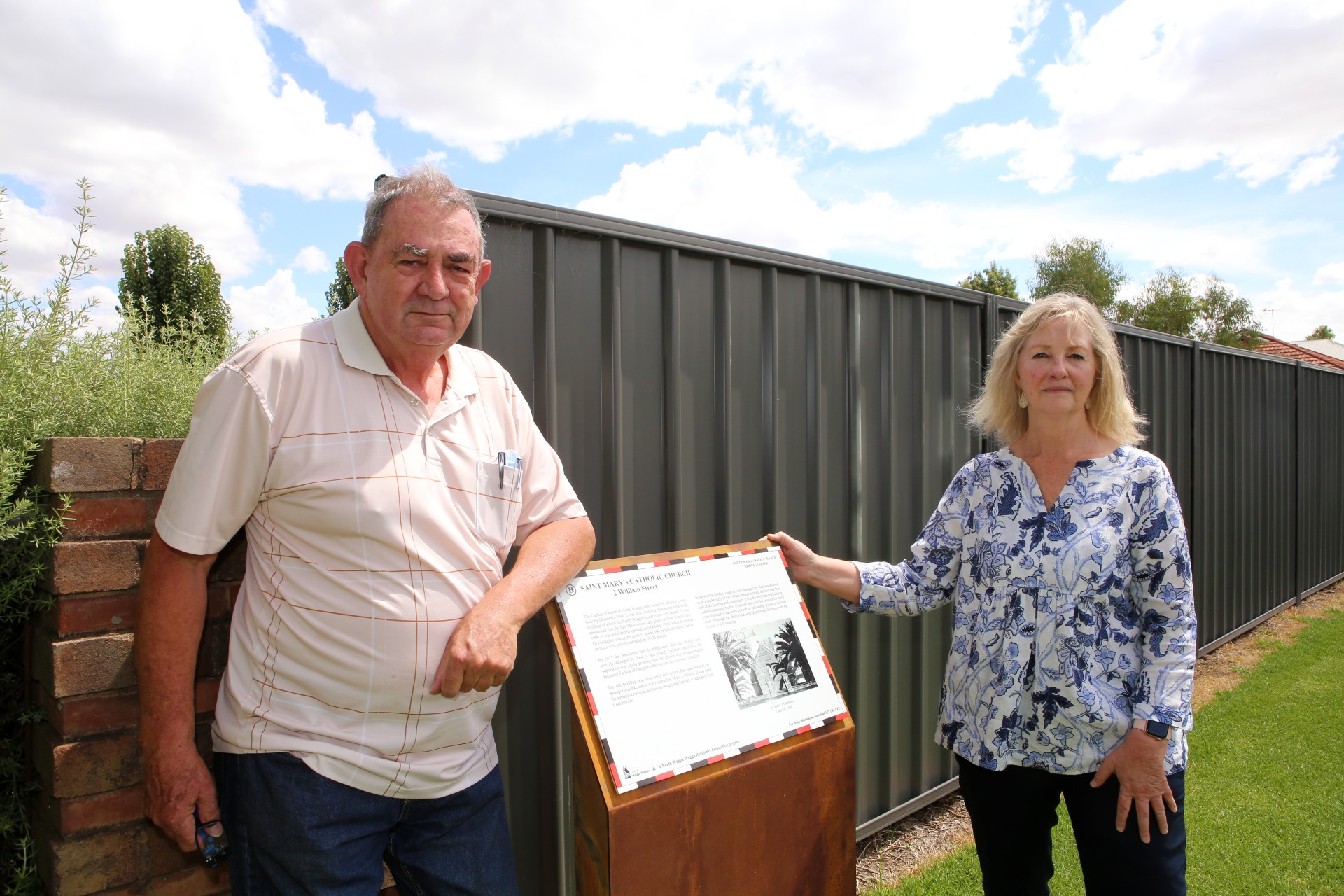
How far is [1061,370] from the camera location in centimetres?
219

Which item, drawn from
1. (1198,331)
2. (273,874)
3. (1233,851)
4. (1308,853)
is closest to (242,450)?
(273,874)

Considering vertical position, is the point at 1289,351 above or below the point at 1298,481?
above

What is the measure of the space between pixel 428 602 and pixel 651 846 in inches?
29.3

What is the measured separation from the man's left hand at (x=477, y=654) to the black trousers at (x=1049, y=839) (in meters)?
1.48

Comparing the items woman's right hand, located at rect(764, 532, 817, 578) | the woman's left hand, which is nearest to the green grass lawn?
the woman's left hand

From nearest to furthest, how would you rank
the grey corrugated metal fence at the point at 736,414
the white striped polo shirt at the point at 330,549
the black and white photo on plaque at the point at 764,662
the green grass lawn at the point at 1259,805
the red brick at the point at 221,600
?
the white striped polo shirt at the point at 330,549, the red brick at the point at 221,600, the black and white photo on plaque at the point at 764,662, the grey corrugated metal fence at the point at 736,414, the green grass lawn at the point at 1259,805

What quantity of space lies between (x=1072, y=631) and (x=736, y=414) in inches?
56.4

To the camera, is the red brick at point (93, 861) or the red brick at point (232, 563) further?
the red brick at point (232, 563)

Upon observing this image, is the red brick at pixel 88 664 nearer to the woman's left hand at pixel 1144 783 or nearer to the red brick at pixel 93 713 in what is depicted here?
the red brick at pixel 93 713

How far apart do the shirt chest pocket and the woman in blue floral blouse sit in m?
1.39

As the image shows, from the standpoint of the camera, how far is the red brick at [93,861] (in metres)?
1.65

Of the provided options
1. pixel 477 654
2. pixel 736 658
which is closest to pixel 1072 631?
pixel 736 658

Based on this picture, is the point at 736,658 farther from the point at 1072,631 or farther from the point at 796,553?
the point at 1072,631

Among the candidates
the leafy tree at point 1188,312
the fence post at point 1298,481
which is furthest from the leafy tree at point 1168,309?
the fence post at point 1298,481
